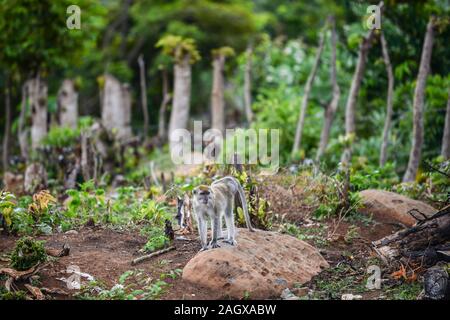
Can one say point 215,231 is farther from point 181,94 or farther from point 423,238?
point 181,94

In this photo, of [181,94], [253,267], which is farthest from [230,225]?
[181,94]

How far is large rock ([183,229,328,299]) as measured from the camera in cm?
634

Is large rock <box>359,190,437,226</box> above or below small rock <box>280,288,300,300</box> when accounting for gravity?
above

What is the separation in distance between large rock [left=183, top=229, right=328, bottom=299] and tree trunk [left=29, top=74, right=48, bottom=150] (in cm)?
934

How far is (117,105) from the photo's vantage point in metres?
18.2

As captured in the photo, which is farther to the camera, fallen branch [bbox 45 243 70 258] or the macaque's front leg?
fallen branch [bbox 45 243 70 258]

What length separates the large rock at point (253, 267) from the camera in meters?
6.34

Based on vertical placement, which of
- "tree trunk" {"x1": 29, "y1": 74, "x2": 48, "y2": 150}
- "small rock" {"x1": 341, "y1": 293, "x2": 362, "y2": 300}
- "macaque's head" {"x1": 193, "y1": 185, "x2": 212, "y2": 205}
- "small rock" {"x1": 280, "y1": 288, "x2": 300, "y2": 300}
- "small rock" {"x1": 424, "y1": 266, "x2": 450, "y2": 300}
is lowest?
"small rock" {"x1": 341, "y1": 293, "x2": 362, "y2": 300}

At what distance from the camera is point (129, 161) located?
1528 centimetres

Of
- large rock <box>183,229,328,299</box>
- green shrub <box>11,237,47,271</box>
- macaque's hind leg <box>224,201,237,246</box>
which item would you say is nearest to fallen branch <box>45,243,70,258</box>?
green shrub <box>11,237,47,271</box>

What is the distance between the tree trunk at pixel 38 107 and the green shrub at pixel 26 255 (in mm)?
8567

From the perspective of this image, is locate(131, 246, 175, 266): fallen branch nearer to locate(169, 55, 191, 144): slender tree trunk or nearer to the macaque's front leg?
the macaque's front leg

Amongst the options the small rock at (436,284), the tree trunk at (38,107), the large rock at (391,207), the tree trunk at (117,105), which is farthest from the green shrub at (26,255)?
the tree trunk at (117,105)

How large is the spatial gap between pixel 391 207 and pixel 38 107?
961 cm
